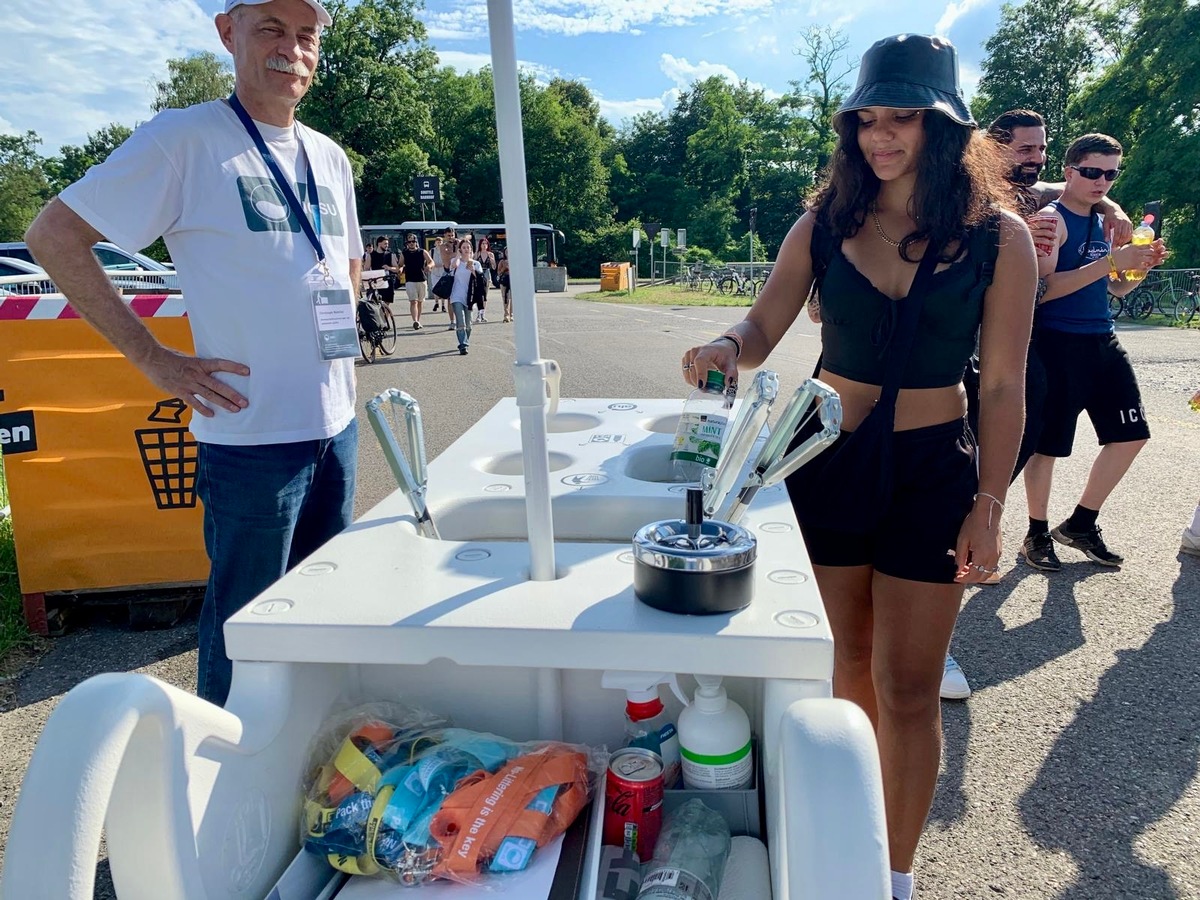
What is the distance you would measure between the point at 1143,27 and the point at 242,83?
32.1 meters

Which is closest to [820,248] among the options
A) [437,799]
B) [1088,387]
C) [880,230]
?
[880,230]

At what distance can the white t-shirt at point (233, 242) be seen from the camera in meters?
1.68

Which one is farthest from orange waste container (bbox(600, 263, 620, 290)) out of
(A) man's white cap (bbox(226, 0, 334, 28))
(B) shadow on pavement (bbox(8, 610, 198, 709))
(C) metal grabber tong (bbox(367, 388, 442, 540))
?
(C) metal grabber tong (bbox(367, 388, 442, 540))

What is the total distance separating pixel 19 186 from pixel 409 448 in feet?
194

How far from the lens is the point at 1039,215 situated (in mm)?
3074

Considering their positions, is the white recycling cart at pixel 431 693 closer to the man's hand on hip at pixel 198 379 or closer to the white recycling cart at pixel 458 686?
the white recycling cart at pixel 458 686

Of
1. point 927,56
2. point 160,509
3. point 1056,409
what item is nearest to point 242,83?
point 927,56

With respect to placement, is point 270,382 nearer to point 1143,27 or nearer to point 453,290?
point 453,290

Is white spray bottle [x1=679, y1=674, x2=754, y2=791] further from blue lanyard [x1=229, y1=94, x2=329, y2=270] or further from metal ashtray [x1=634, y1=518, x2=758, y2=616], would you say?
blue lanyard [x1=229, y1=94, x2=329, y2=270]

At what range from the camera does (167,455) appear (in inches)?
130

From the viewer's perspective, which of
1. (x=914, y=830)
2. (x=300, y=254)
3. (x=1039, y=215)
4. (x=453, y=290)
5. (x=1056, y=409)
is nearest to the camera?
(x=914, y=830)

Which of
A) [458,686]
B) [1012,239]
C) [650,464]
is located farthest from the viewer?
[650,464]

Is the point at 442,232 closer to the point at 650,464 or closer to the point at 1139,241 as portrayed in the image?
the point at 1139,241

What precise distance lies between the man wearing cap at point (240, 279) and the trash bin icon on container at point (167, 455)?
1.55 m
